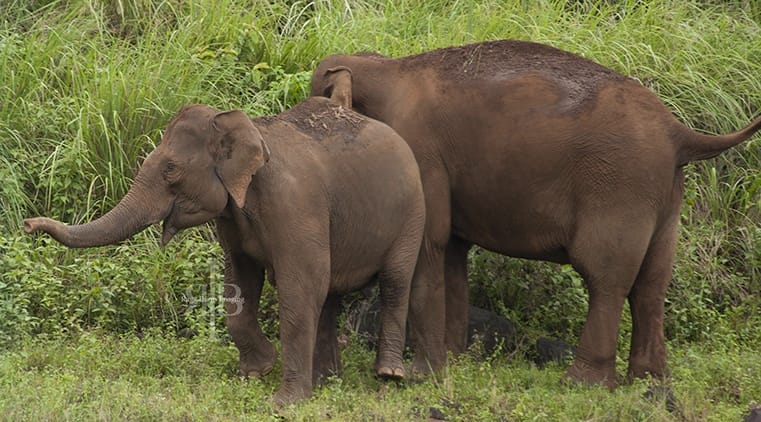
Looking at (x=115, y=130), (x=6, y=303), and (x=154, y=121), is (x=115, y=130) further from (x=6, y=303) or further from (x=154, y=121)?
(x=6, y=303)

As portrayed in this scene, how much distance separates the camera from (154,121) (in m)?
9.57

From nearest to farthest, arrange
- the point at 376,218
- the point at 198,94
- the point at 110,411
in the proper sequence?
the point at 110,411 → the point at 376,218 → the point at 198,94

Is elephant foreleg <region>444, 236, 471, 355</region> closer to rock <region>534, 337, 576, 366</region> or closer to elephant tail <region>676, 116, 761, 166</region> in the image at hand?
rock <region>534, 337, 576, 366</region>

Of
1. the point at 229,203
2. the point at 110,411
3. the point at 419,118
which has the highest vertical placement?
the point at 419,118

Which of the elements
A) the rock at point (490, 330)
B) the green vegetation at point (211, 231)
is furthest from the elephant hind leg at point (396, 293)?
the rock at point (490, 330)

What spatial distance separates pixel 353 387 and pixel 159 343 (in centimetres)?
112

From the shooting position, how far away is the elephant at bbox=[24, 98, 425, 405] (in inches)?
276

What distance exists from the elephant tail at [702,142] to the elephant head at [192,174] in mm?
2127

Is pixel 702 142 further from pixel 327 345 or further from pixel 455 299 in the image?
pixel 327 345

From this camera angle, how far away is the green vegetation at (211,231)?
23.7ft

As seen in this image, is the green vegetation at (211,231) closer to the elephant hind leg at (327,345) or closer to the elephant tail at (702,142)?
the elephant hind leg at (327,345)

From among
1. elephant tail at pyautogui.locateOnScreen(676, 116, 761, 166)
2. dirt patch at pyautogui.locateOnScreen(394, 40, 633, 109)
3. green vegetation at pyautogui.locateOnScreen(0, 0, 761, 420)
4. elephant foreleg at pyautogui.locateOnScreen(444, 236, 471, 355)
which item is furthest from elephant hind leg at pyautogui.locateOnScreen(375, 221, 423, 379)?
elephant tail at pyautogui.locateOnScreen(676, 116, 761, 166)

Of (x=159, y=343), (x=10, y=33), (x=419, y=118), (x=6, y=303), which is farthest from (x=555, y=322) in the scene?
(x=10, y=33)

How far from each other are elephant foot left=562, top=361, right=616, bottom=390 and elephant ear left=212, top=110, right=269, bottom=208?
6.32ft
